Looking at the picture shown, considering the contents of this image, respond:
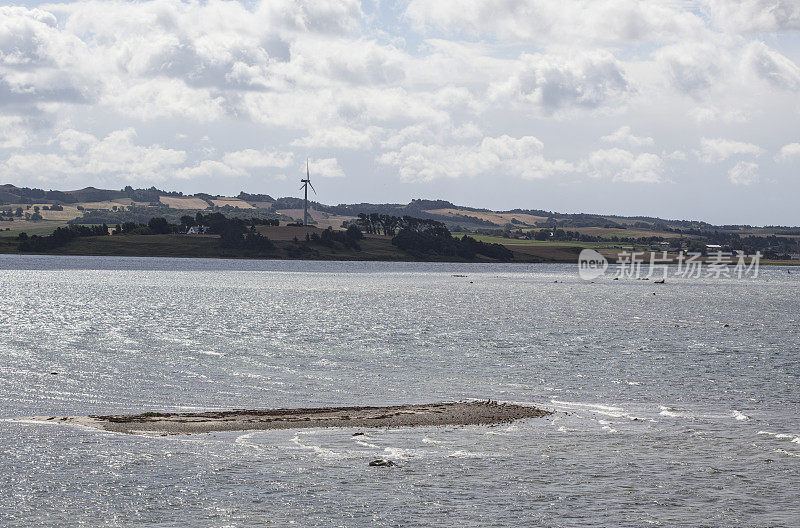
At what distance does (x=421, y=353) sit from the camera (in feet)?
246

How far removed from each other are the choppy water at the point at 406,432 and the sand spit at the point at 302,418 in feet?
4.61

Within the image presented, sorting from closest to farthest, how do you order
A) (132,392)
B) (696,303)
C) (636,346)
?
(132,392) < (636,346) < (696,303)

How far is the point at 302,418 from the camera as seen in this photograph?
42875 mm

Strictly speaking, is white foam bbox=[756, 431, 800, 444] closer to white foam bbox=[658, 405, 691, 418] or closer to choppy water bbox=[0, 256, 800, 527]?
choppy water bbox=[0, 256, 800, 527]

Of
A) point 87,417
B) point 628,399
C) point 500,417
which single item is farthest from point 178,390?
point 628,399

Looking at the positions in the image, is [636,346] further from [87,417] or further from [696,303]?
[696,303]

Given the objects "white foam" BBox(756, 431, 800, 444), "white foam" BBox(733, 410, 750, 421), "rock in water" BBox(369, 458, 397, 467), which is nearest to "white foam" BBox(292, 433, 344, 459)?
"rock in water" BBox(369, 458, 397, 467)

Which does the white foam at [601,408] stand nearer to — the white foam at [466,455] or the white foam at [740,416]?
the white foam at [740,416]

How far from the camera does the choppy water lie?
2942 cm

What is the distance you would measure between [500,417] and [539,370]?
20859 millimetres

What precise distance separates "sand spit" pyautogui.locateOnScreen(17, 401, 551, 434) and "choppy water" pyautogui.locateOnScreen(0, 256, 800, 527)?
4.61 ft

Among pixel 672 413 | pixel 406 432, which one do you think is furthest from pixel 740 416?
pixel 406 432

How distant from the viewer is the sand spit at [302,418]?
4069cm

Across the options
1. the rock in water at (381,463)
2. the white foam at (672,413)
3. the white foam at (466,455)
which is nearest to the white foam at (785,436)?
the white foam at (672,413)
